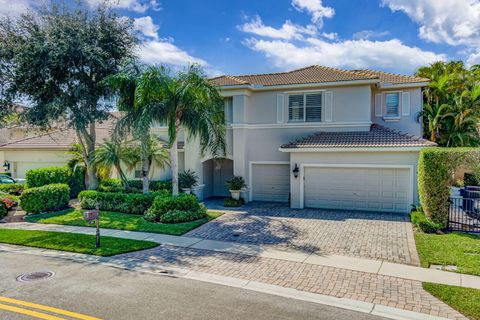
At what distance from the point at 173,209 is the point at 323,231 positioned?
6.26 m

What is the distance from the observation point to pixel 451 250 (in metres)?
10.0

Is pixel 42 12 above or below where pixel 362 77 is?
above

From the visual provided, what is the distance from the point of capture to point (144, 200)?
15906mm

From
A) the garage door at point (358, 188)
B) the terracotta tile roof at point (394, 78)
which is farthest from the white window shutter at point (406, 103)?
the garage door at point (358, 188)

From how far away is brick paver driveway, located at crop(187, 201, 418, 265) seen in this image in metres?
10.4

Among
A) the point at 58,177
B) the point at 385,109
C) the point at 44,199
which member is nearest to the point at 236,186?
the point at 44,199

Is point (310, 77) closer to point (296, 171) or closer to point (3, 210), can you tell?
point (296, 171)

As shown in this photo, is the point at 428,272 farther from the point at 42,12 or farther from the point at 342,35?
the point at 42,12

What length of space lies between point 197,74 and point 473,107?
18.7m

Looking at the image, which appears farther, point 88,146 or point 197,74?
point 88,146

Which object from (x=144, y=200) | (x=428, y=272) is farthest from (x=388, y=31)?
(x=144, y=200)

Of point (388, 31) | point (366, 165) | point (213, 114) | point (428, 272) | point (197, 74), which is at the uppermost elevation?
point (388, 31)

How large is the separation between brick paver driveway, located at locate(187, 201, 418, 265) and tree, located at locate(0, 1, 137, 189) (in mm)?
9134

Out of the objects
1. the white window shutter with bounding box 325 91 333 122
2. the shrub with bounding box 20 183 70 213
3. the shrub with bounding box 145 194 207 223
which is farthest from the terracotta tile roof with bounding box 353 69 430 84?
the shrub with bounding box 20 183 70 213
